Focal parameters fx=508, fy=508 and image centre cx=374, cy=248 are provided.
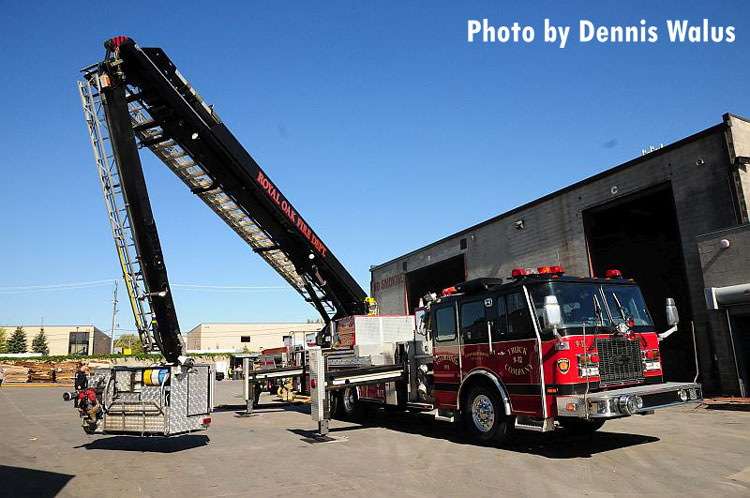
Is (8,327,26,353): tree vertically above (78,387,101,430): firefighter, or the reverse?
(8,327,26,353): tree

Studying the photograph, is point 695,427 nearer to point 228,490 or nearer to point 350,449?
point 350,449

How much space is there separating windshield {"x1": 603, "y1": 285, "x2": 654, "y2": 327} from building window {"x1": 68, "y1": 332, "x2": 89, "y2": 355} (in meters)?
111

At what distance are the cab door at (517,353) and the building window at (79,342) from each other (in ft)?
360

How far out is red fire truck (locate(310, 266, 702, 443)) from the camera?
7395mm

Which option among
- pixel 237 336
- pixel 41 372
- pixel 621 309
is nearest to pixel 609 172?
pixel 621 309

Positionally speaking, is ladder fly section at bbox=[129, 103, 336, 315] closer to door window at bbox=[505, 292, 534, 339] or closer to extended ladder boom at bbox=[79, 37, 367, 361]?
extended ladder boom at bbox=[79, 37, 367, 361]

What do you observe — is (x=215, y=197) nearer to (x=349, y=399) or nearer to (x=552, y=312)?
(x=349, y=399)

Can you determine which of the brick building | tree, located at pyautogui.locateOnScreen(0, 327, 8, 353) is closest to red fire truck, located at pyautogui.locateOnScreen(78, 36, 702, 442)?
the brick building

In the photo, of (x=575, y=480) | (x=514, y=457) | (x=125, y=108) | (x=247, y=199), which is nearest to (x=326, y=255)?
(x=247, y=199)

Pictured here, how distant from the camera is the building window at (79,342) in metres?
99.8

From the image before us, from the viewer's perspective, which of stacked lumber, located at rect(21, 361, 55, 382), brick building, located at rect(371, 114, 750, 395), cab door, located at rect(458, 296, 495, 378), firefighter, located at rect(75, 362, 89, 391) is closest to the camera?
cab door, located at rect(458, 296, 495, 378)

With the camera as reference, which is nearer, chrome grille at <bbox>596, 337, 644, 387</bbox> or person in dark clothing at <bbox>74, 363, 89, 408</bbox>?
chrome grille at <bbox>596, 337, 644, 387</bbox>

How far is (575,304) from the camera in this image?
7965 millimetres

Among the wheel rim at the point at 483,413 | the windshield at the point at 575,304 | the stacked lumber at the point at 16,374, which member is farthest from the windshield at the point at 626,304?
the stacked lumber at the point at 16,374
